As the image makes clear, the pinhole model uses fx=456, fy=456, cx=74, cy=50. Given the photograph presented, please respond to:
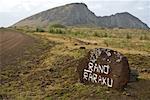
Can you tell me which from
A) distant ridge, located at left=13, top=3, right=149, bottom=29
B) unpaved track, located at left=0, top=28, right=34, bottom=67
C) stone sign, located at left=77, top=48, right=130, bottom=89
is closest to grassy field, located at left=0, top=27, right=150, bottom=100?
stone sign, located at left=77, top=48, right=130, bottom=89

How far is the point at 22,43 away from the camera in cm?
1966

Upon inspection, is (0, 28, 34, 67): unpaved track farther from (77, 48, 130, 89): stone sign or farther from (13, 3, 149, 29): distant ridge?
(13, 3, 149, 29): distant ridge

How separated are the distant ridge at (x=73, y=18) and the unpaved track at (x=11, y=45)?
58384 millimetres

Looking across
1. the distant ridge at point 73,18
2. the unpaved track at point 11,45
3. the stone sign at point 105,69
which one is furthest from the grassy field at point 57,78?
the distant ridge at point 73,18

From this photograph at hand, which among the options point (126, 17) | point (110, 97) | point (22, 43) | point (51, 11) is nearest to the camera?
point (110, 97)

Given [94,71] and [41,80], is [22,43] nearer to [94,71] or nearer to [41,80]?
[41,80]

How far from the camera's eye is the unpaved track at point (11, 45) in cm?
1761

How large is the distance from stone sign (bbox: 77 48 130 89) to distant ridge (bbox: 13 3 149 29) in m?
66.5

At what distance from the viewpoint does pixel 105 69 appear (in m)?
13.1

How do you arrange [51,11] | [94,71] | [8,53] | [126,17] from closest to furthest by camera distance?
[94,71], [8,53], [51,11], [126,17]

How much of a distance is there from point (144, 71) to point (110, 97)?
2391mm

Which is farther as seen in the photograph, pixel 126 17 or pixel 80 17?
pixel 126 17

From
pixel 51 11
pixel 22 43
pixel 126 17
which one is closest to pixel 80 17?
pixel 51 11

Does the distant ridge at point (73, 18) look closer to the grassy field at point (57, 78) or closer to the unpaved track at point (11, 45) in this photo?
the unpaved track at point (11, 45)
